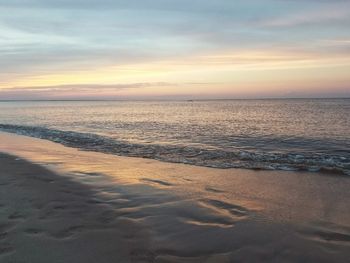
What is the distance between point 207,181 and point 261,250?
179 inches

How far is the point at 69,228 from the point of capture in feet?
18.3

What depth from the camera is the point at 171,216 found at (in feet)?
21.1

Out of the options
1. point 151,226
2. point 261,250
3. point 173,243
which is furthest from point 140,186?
point 261,250

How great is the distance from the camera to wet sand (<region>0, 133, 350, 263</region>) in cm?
479

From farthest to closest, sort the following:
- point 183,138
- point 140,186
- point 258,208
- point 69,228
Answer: point 183,138 < point 140,186 < point 258,208 < point 69,228

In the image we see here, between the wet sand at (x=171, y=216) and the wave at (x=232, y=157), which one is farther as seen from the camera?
the wave at (x=232, y=157)

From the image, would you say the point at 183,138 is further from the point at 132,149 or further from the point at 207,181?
the point at 207,181

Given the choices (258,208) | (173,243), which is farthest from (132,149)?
(173,243)

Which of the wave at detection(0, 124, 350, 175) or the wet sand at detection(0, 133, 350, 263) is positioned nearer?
the wet sand at detection(0, 133, 350, 263)

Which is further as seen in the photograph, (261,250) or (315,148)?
(315,148)

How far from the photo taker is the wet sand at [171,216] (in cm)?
479

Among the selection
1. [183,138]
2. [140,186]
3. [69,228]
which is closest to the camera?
[69,228]

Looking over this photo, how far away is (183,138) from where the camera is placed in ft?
69.3

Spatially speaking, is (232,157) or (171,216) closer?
(171,216)
